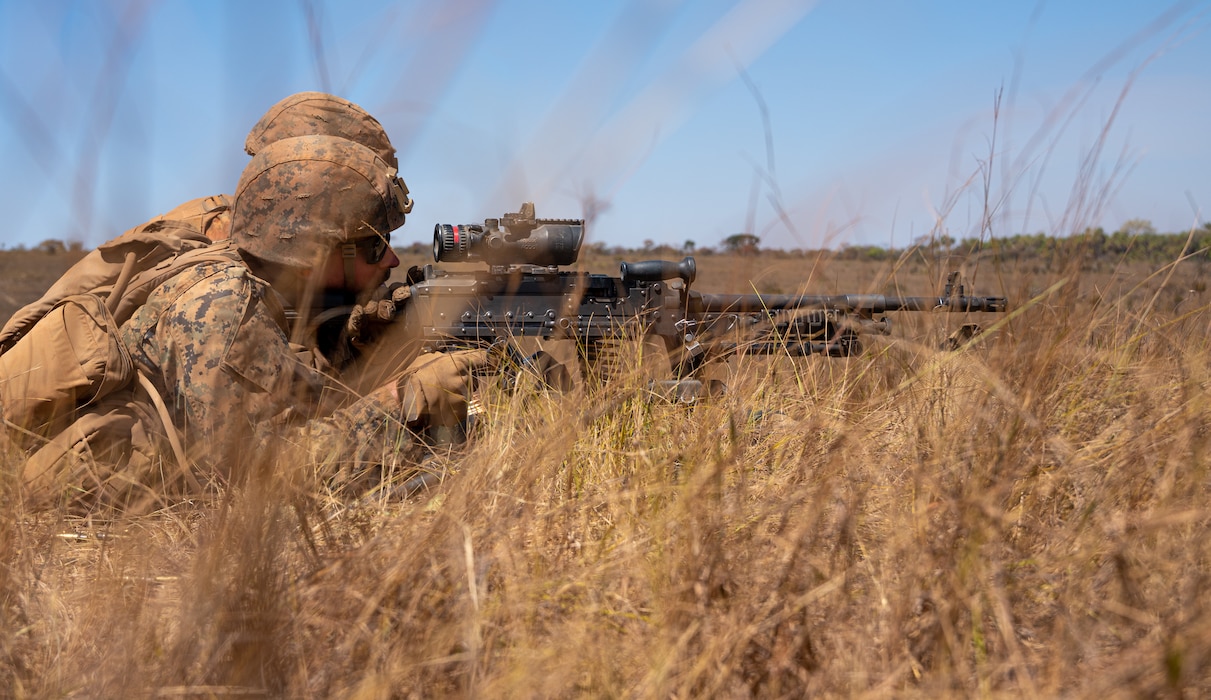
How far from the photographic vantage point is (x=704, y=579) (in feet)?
6.63

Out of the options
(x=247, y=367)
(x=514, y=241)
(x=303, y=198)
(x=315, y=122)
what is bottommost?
(x=247, y=367)

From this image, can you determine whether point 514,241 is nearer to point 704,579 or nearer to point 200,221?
point 200,221

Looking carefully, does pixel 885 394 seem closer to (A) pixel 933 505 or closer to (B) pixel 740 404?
(B) pixel 740 404

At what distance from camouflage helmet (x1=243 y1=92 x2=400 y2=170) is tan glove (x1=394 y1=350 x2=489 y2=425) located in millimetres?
1218

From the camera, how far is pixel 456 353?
419cm

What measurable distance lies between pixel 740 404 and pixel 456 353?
144cm

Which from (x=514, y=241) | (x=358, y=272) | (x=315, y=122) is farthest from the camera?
(x=315, y=122)

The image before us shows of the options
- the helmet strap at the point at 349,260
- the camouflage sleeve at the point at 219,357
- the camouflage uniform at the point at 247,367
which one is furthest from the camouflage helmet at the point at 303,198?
the camouflage sleeve at the point at 219,357

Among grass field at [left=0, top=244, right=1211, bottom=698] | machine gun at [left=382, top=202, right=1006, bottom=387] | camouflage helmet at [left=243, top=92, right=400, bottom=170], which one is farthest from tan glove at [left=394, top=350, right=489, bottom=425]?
camouflage helmet at [left=243, top=92, right=400, bottom=170]

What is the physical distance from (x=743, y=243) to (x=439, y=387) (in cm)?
151

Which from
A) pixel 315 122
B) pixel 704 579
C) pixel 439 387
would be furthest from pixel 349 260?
pixel 704 579

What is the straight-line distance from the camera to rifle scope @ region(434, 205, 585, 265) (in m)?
4.44

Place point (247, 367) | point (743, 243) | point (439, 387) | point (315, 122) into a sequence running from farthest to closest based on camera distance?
point (315, 122), point (439, 387), point (743, 243), point (247, 367)

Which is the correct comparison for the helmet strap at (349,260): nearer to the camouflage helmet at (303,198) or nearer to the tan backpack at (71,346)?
the camouflage helmet at (303,198)
